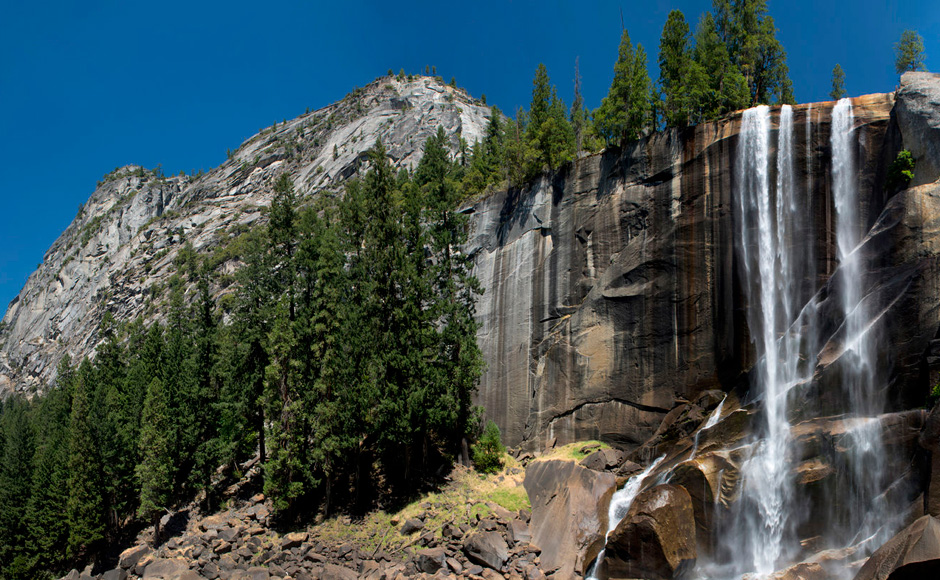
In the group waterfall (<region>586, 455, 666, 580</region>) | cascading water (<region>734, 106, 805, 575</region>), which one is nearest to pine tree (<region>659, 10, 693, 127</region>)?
cascading water (<region>734, 106, 805, 575</region>)

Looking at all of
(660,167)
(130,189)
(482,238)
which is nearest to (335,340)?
(482,238)

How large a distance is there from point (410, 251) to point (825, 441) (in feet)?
75.7

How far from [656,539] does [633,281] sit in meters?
13.8

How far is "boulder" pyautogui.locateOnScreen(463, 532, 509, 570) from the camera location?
2194cm

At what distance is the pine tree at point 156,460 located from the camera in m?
31.1

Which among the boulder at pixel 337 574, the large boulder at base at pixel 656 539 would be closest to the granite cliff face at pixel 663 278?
the large boulder at base at pixel 656 539

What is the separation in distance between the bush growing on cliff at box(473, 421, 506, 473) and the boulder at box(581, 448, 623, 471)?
5.53 metres

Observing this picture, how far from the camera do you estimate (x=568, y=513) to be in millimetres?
23328

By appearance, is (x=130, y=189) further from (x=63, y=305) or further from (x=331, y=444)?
(x=331, y=444)

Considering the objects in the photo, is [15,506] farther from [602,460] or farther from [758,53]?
[758,53]

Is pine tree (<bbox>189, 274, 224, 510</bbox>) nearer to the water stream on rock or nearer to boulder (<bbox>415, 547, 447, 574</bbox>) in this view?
boulder (<bbox>415, 547, 447, 574</bbox>)

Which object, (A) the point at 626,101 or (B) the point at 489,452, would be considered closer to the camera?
(B) the point at 489,452

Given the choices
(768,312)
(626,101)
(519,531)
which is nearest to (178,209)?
(626,101)

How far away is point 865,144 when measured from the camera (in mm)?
23844
